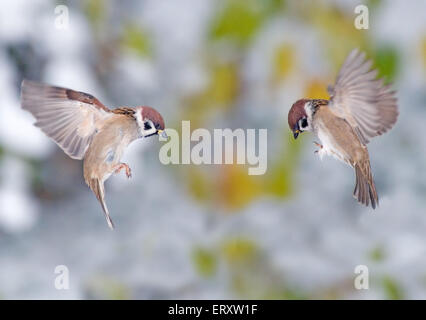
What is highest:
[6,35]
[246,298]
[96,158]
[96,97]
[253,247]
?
[6,35]

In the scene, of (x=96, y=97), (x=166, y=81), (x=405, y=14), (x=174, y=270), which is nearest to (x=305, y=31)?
(x=405, y=14)

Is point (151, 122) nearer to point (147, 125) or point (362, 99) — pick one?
point (147, 125)

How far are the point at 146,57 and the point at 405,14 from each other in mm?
585

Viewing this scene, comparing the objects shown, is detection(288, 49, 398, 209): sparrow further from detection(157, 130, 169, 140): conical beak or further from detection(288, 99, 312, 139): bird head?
detection(157, 130, 169, 140): conical beak

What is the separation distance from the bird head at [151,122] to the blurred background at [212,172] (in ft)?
0.09

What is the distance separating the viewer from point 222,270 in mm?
1427

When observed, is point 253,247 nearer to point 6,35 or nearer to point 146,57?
point 146,57

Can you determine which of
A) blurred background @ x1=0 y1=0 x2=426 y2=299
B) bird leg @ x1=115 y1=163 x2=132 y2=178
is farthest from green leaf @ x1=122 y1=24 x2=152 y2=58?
bird leg @ x1=115 y1=163 x2=132 y2=178

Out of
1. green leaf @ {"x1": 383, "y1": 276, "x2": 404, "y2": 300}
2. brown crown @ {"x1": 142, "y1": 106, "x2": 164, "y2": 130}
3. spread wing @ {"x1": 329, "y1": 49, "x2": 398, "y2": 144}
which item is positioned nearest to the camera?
spread wing @ {"x1": 329, "y1": 49, "x2": 398, "y2": 144}

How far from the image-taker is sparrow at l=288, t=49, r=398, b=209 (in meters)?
1.23

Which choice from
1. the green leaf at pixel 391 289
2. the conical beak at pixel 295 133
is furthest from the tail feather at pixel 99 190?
the green leaf at pixel 391 289

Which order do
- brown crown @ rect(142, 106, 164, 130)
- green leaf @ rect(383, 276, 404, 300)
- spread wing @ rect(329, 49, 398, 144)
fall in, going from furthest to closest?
green leaf @ rect(383, 276, 404, 300) → brown crown @ rect(142, 106, 164, 130) → spread wing @ rect(329, 49, 398, 144)

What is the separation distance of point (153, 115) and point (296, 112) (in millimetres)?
308

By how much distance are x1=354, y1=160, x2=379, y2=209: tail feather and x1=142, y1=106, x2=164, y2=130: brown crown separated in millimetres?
427
